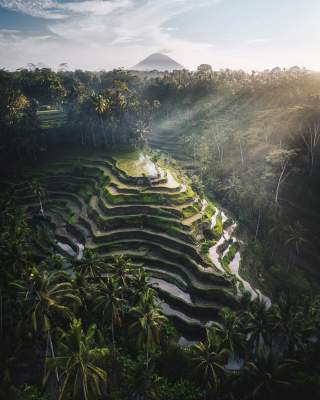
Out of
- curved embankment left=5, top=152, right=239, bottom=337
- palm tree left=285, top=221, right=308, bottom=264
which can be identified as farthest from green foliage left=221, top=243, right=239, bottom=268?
palm tree left=285, top=221, right=308, bottom=264

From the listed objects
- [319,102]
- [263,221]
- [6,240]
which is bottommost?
[263,221]

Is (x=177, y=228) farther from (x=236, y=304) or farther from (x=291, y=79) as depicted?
(x=291, y=79)

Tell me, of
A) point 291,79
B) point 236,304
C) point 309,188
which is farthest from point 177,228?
point 291,79

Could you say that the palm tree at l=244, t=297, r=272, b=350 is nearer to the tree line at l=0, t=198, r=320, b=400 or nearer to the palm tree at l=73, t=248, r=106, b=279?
the tree line at l=0, t=198, r=320, b=400

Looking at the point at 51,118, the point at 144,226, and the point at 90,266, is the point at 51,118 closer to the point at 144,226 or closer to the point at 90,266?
the point at 144,226

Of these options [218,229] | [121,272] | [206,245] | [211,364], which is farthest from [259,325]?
[218,229]

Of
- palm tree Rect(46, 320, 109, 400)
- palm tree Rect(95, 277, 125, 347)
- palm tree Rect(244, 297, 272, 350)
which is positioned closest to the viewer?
palm tree Rect(46, 320, 109, 400)
